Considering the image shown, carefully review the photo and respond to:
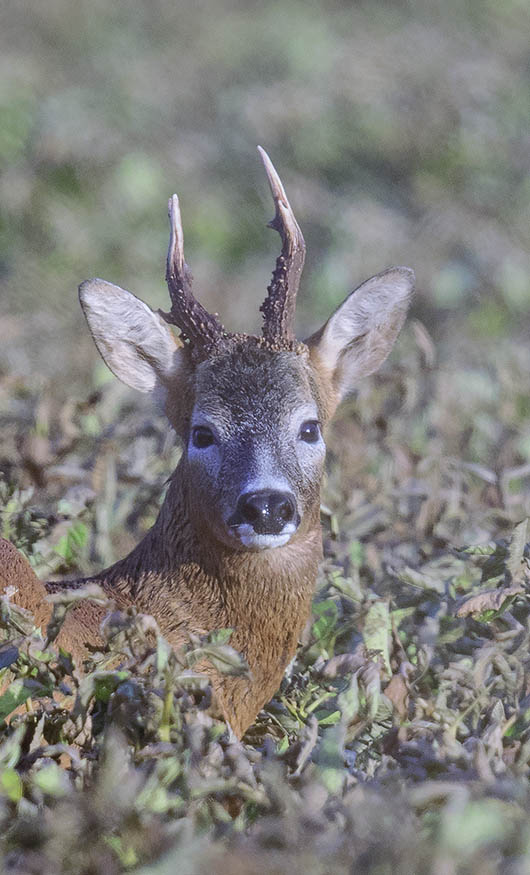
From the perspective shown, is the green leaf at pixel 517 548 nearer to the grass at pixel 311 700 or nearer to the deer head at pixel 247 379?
the grass at pixel 311 700

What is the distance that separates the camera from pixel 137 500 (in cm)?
570

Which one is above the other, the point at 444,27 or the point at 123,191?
the point at 444,27

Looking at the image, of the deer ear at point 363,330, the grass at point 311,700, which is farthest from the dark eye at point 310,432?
the grass at point 311,700

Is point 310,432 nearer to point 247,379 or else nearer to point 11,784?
point 247,379

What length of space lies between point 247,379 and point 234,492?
45cm

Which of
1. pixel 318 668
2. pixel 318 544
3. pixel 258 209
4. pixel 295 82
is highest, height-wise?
pixel 295 82

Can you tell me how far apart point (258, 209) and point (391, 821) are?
909 centimetres

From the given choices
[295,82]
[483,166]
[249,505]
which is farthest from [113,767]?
[295,82]

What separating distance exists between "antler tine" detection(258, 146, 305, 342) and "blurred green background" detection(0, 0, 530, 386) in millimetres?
2811

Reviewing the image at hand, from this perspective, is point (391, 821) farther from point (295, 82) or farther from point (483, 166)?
point (295, 82)

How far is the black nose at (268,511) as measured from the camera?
4.06m

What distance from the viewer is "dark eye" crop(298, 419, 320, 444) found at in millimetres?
4484

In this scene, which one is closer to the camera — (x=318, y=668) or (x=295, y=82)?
(x=318, y=668)

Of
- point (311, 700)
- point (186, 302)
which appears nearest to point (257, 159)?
point (186, 302)
